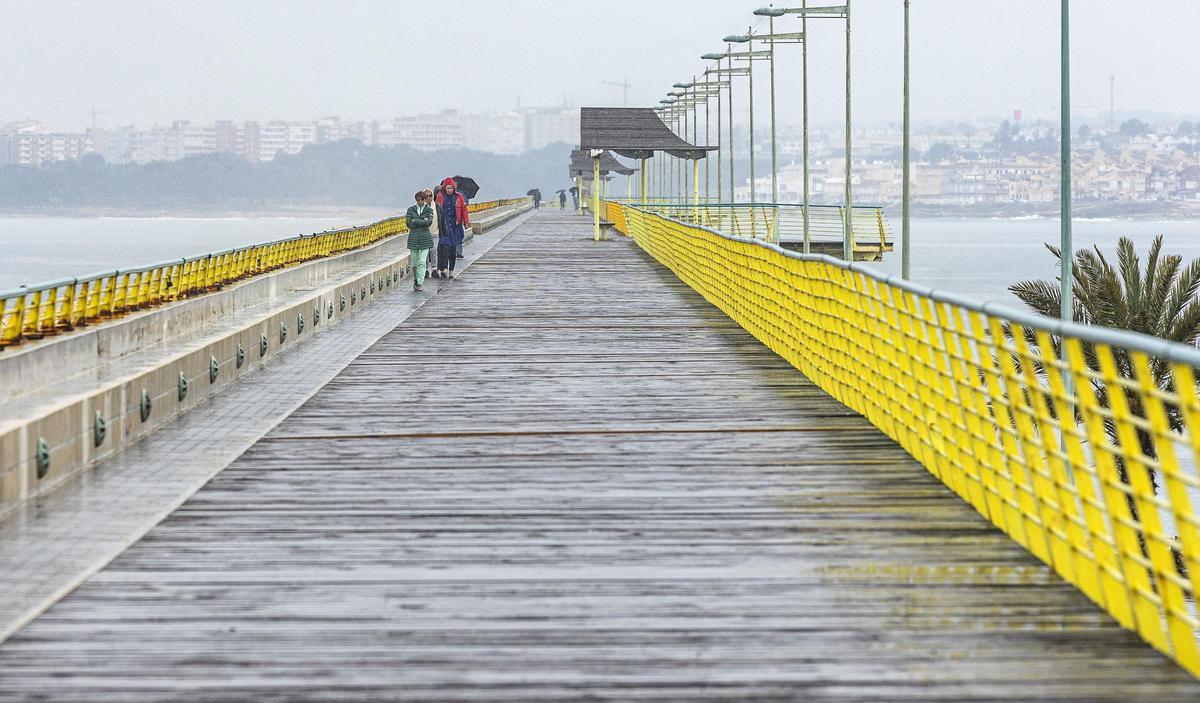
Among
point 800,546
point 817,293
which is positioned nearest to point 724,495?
point 800,546

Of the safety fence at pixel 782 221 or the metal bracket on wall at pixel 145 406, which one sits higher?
the safety fence at pixel 782 221

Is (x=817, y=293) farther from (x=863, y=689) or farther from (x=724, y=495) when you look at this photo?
(x=863, y=689)

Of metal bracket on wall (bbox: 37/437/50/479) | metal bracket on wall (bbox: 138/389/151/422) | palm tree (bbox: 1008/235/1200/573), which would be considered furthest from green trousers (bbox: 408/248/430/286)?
metal bracket on wall (bbox: 37/437/50/479)

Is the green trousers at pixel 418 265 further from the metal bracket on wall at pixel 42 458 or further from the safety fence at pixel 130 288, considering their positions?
the metal bracket on wall at pixel 42 458

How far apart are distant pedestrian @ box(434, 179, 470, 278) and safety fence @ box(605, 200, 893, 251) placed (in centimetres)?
2075

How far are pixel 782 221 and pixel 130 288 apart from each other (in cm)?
5146

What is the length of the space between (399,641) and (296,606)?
2.36 ft

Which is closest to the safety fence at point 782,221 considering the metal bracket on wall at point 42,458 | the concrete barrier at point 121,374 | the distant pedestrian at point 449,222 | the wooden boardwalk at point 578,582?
the distant pedestrian at point 449,222

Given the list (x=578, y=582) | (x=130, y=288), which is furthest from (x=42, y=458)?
(x=130, y=288)

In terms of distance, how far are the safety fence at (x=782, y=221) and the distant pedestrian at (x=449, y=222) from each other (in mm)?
20747

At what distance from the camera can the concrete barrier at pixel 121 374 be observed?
31.8ft

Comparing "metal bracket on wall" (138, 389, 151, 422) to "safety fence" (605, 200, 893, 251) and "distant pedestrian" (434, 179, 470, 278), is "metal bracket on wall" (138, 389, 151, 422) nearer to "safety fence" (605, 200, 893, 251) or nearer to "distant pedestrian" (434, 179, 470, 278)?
"distant pedestrian" (434, 179, 470, 278)

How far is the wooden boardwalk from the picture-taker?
5.77m

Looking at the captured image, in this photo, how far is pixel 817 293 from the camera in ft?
49.4
